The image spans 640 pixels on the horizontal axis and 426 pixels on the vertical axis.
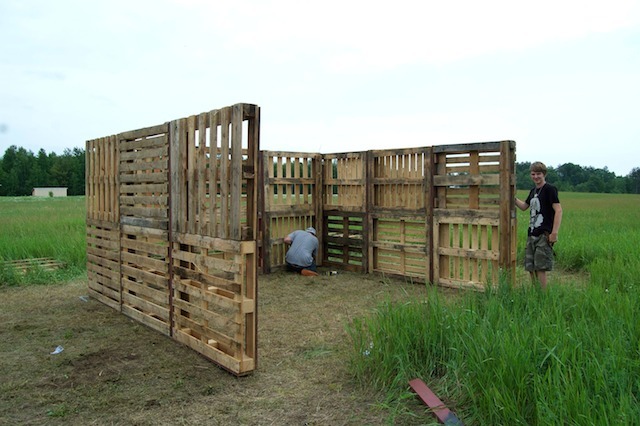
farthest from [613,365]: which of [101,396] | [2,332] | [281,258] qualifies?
[281,258]

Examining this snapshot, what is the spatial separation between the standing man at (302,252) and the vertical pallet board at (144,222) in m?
3.59

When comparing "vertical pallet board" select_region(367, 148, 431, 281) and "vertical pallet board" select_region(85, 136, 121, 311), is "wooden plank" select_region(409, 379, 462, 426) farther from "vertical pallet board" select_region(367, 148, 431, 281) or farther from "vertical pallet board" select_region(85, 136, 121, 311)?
"vertical pallet board" select_region(367, 148, 431, 281)

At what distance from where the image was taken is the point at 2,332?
6.35m

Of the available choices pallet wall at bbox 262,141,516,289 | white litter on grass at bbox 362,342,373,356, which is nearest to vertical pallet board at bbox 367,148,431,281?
pallet wall at bbox 262,141,516,289

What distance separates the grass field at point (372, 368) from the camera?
11.1 feet

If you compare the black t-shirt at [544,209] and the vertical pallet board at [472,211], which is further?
the vertical pallet board at [472,211]

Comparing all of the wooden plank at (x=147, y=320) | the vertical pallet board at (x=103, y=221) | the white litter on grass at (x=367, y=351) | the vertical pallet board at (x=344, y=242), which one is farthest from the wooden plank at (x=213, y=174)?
the vertical pallet board at (x=344, y=242)

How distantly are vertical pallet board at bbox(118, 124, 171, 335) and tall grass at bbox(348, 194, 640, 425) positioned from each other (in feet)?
8.68

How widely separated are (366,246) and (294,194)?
187 centimetres

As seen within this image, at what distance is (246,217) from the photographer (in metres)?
5.12

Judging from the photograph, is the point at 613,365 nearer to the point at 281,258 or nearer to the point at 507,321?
the point at 507,321

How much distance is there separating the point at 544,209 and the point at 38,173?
9662 centimetres

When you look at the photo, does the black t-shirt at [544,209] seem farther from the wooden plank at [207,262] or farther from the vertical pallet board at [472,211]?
the wooden plank at [207,262]

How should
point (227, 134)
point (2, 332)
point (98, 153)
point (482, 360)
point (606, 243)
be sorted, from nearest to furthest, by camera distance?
point (482, 360) → point (227, 134) → point (2, 332) → point (98, 153) → point (606, 243)
